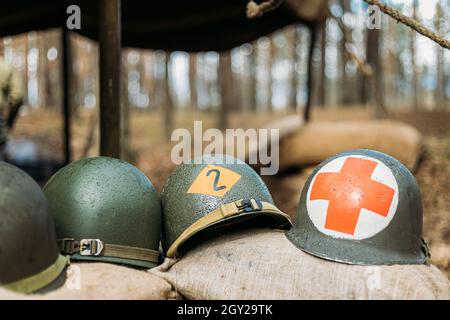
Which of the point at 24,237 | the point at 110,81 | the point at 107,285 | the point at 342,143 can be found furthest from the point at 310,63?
the point at 24,237

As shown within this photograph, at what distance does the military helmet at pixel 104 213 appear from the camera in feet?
7.47

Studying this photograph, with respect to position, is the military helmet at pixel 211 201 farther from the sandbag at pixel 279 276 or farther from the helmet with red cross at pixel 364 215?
the helmet with red cross at pixel 364 215

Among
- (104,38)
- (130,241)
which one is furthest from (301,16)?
(130,241)

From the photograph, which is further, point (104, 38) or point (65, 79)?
point (65, 79)

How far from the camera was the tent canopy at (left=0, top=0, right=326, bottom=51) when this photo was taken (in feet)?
18.9

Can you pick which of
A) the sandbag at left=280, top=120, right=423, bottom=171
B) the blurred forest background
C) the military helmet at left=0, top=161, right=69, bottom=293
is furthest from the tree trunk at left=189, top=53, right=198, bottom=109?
the military helmet at left=0, top=161, right=69, bottom=293

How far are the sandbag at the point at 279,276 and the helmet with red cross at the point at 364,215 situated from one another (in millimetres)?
71

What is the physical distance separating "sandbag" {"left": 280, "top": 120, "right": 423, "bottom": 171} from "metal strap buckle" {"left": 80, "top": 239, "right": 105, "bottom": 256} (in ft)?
17.5

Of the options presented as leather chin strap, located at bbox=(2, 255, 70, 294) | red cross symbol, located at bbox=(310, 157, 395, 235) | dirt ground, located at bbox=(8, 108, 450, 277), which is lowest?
dirt ground, located at bbox=(8, 108, 450, 277)

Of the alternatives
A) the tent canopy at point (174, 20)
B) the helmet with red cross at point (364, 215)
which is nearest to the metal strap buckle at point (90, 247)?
the helmet with red cross at point (364, 215)

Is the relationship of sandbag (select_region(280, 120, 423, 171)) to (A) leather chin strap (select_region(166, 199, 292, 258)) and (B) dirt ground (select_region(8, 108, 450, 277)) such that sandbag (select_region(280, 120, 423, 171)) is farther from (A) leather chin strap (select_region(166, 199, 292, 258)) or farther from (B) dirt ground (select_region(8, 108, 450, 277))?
(A) leather chin strap (select_region(166, 199, 292, 258))

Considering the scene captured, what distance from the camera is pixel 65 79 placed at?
6266 millimetres

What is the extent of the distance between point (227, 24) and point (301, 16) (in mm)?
1334
